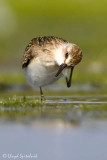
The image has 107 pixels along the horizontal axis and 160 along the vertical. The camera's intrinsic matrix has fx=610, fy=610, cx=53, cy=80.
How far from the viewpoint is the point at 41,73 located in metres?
12.8

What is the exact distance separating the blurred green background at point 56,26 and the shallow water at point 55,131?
1284 centimetres

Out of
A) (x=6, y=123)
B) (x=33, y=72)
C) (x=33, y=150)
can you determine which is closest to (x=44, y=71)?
(x=33, y=72)

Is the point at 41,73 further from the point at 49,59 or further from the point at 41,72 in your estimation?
the point at 49,59

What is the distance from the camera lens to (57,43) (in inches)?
500

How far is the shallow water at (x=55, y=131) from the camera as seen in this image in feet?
26.9

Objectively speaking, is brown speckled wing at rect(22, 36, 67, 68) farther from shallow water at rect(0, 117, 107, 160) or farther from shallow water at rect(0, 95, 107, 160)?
shallow water at rect(0, 117, 107, 160)

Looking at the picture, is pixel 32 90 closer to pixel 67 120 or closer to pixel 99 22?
pixel 67 120

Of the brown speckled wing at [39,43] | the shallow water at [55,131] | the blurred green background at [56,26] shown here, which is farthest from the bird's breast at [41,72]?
the blurred green background at [56,26]

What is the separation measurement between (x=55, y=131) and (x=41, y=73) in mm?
3343

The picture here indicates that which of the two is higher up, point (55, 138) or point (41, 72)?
point (41, 72)

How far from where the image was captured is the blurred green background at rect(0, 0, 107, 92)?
27281mm

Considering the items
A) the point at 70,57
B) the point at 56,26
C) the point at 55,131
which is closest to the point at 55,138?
the point at 55,131

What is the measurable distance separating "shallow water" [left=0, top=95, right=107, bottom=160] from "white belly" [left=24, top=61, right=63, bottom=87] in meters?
0.58

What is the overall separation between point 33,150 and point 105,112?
3273mm
